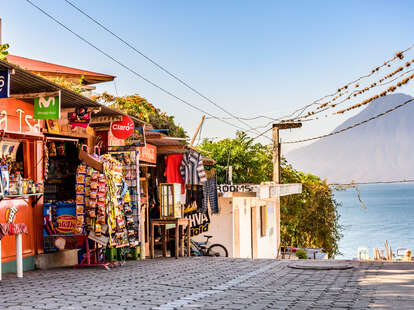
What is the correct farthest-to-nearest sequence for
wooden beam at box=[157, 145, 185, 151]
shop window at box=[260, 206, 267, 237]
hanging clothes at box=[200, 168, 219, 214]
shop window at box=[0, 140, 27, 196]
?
1. shop window at box=[260, 206, 267, 237]
2. hanging clothes at box=[200, 168, 219, 214]
3. wooden beam at box=[157, 145, 185, 151]
4. shop window at box=[0, 140, 27, 196]

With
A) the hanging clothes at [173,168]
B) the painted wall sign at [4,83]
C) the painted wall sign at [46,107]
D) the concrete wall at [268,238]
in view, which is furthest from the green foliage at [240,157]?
the painted wall sign at [4,83]

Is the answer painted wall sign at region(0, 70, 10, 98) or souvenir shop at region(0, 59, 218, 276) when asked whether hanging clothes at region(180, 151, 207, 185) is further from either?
painted wall sign at region(0, 70, 10, 98)

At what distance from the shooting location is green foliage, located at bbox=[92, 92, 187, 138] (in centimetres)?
1953

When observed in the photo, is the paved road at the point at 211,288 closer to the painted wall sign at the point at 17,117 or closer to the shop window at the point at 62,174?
the shop window at the point at 62,174

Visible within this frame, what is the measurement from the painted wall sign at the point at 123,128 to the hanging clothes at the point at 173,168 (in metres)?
4.98

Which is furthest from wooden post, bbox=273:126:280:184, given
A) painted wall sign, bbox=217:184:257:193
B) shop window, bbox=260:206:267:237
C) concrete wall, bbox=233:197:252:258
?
painted wall sign, bbox=217:184:257:193

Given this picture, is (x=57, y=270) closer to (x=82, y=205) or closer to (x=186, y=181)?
(x=82, y=205)

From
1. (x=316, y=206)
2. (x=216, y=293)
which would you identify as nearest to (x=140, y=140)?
(x=216, y=293)

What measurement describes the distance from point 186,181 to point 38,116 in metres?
7.77

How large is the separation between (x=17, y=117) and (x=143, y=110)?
1024 cm

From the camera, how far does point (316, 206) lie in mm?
38844

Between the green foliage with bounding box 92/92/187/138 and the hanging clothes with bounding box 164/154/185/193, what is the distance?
1.99 metres

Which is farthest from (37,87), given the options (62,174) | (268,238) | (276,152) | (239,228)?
(268,238)

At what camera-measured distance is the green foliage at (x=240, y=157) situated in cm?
3200
